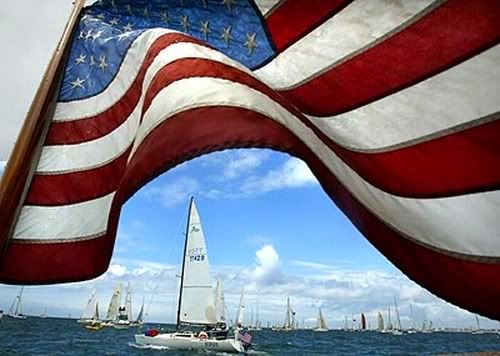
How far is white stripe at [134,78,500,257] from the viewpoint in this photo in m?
1.92

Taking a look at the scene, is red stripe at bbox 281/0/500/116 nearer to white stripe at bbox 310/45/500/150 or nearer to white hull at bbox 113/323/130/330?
white stripe at bbox 310/45/500/150

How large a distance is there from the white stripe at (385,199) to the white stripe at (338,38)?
18 cm

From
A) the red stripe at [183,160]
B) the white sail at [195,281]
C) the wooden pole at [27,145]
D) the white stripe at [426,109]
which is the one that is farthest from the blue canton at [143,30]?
the white sail at [195,281]

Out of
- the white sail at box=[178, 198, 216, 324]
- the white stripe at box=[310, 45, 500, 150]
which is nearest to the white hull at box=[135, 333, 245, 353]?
the white sail at box=[178, 198, 216, 324]

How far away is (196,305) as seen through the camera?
38094 mm

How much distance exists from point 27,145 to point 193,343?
38.0m

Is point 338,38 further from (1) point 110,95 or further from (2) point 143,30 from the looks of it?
(1) point 110,95

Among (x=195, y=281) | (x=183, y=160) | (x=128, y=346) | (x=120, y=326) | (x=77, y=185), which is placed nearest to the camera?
(x=183, y=160)

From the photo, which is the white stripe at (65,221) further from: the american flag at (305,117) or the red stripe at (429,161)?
the red stripe at (429,161)

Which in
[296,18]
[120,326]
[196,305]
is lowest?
[296,18]

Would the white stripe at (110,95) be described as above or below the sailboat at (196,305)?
below

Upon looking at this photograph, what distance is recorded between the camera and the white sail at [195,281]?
3534 centimetres

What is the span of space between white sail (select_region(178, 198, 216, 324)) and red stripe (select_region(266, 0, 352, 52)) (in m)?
32.3

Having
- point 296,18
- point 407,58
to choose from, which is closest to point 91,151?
point 296,18
